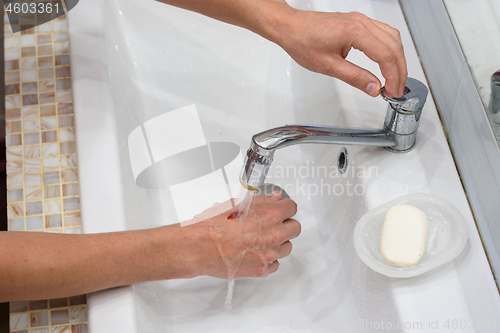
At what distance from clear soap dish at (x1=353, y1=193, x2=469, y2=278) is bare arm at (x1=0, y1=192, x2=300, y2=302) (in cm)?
11

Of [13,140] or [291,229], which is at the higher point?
[13,140]

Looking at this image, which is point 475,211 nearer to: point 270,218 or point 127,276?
point 270,218

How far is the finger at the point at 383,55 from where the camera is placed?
0.56m

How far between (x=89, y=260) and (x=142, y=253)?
64 millimetres

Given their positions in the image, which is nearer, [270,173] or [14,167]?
[14,167]

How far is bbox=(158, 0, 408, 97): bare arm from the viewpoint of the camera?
22.3 inches

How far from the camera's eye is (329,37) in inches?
23.5

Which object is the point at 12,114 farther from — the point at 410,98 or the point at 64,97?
the point at 410,98

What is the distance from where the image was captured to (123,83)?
0.82 m

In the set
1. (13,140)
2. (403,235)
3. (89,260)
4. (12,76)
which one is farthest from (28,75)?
(403,235)

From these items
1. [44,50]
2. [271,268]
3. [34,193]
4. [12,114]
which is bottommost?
[271,268]

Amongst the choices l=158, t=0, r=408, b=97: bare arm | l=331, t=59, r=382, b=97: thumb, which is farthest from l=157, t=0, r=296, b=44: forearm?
l=331, t=59, r=382, b=97: thumb

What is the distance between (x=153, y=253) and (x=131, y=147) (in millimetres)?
217

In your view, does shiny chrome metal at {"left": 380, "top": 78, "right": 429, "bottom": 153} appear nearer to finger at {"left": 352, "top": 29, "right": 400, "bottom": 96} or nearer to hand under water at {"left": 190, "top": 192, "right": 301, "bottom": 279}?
finger at {"left": 352, "top": 29, "right": 400, "bottom": 96}
